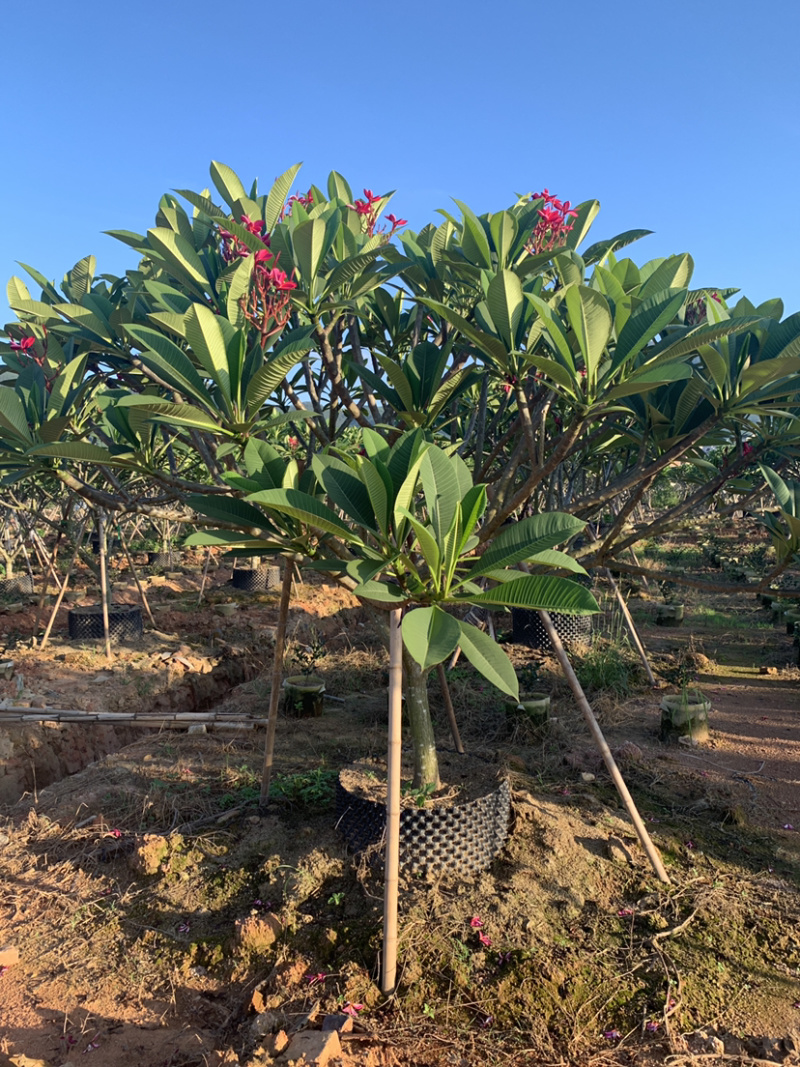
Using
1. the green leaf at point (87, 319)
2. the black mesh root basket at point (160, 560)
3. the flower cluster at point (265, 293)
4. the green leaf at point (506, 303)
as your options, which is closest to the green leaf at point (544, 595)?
the green leaf at point (506, 303)

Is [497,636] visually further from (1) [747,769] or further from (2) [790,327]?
(2) [790,327]

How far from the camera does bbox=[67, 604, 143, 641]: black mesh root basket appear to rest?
6.88 meters

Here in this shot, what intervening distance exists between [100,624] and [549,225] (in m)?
6.19

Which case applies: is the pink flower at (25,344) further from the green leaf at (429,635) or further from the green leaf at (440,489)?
the green leaf at (429,635)

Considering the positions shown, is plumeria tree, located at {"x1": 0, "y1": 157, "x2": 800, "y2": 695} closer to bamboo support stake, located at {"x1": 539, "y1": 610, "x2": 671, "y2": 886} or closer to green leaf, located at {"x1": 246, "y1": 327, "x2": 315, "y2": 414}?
green leaf, located at {"x1": 246, "y1": 327, "x2": 315, "y2": 414}

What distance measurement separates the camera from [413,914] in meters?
2.23

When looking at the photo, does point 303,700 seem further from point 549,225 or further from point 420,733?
point 549,225

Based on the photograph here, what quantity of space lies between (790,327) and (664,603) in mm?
6615

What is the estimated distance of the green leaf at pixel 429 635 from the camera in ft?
4.56

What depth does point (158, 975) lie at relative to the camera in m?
2.25

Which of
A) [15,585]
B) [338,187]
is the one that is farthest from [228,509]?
[15,585]

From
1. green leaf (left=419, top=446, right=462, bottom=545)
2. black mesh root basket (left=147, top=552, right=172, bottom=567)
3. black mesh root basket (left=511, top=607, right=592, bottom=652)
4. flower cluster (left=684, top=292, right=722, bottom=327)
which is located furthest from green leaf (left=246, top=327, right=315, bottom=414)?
black mesh root basket (left=147, top=552, right=172, bottom=567)

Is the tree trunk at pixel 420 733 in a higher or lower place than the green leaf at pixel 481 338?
lower

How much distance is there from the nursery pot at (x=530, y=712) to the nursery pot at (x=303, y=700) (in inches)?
54.8
